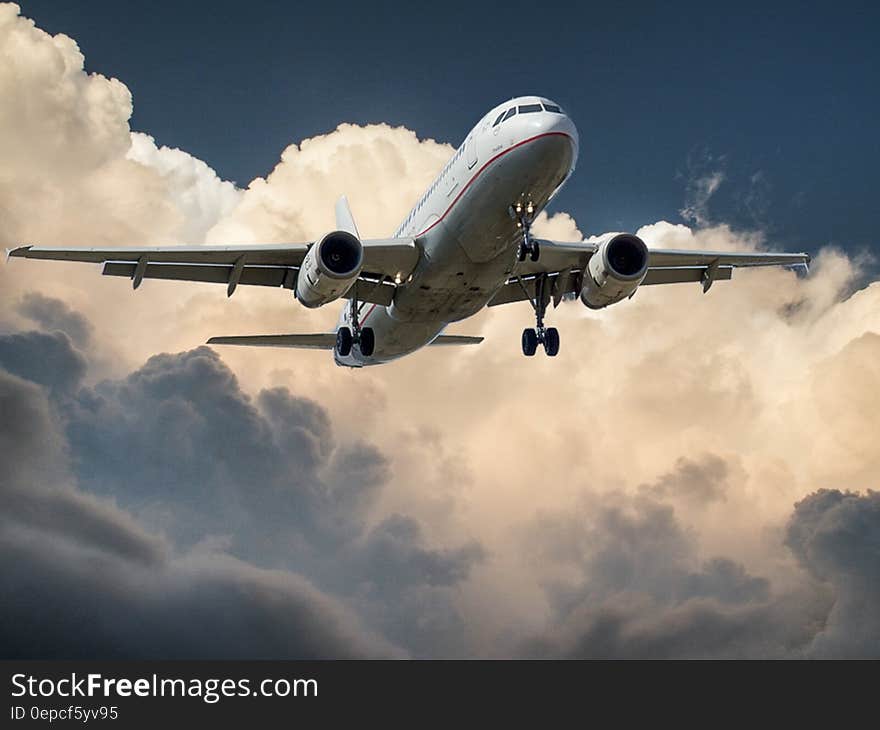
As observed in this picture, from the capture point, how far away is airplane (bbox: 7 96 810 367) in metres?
25.6

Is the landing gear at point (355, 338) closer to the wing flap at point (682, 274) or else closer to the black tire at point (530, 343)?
the black tire at point (530, 343)

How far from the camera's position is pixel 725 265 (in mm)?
35625

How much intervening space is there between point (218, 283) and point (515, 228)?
37.8 ft

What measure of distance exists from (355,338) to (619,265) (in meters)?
9.81

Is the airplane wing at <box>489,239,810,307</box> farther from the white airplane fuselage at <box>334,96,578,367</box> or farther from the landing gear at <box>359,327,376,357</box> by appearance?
the landing gear at <box>359,327,376,357</box>

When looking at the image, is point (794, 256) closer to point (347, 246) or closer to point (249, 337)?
point (347, 246)

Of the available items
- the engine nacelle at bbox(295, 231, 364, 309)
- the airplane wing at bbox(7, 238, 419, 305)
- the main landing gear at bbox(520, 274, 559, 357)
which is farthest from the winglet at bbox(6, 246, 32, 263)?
the main landing gear at bbox(520, 274, 559, 357)

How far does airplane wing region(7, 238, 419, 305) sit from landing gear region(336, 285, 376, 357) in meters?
1.07

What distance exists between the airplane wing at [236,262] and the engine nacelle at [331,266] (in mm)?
1457

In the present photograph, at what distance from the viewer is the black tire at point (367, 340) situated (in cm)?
3469

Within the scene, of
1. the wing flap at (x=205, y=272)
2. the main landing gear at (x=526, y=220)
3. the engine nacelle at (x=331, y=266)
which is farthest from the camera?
the wing flap at (x=205, y=272)

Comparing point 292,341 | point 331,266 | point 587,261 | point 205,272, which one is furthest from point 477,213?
point 292,341

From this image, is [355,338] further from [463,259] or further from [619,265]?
[619,265]

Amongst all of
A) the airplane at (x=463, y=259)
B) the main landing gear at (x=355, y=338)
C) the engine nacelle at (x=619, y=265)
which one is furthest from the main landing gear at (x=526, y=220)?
the main landing gear at (x=355, y=338)
